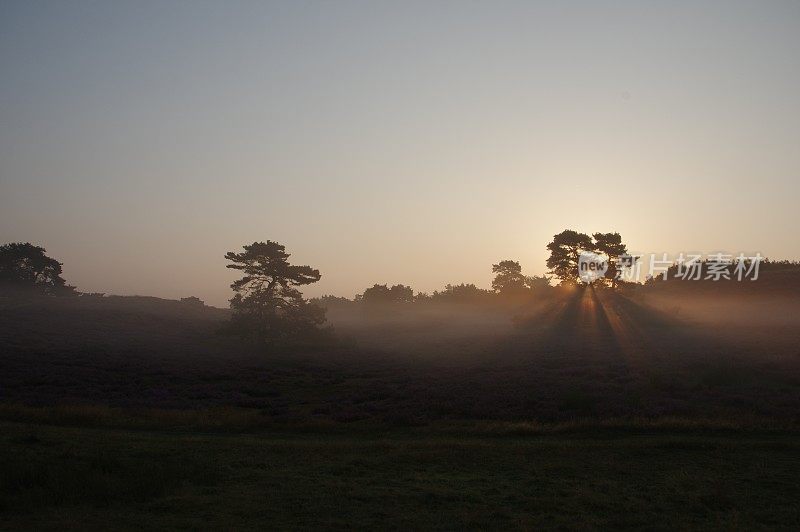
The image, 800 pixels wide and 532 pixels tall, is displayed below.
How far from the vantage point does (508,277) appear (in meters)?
126

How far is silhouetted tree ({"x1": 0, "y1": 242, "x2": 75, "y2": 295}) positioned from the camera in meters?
94.7

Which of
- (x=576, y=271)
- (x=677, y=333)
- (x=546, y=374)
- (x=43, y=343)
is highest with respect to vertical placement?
(x=576, y=271)

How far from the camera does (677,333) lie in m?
61.9

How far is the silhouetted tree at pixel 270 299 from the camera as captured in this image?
6306 centimetres

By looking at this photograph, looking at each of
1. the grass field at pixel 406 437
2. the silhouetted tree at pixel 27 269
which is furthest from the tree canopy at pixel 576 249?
the silhouetted tree at pixel 27 269

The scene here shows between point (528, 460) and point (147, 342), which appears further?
point (147, 342)

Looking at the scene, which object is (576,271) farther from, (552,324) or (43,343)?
(43,343)

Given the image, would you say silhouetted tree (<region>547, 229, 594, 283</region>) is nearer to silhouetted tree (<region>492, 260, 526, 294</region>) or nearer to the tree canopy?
the tree canopy

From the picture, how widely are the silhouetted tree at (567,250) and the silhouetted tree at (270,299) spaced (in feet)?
115

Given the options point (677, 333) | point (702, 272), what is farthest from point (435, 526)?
point (702, 272)

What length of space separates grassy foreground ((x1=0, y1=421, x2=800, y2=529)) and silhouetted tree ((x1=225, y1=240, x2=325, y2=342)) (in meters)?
41.7

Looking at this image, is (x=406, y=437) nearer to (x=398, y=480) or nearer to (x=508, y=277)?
(x=398, y=480)

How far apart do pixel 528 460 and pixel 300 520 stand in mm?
8378

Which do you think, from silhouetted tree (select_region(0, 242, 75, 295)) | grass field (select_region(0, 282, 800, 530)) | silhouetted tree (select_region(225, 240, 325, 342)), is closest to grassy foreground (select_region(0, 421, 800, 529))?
grass field (select_region(0, 282, 800, 530))
